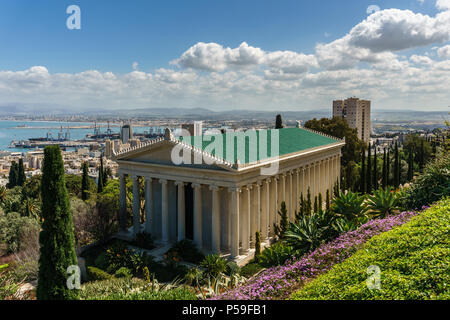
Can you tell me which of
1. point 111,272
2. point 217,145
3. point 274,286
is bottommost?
point 111,272

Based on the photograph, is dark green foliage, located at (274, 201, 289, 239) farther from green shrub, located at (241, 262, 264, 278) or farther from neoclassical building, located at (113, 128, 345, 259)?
green shrub, located at (241, 262, 264, 278)

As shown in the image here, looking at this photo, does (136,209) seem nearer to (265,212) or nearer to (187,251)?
(187,251)

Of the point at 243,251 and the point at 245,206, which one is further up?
the point at 245,206

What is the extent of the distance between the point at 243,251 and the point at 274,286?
44.1 feet

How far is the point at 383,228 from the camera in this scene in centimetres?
1686

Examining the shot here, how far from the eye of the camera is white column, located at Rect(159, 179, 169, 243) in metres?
28.9

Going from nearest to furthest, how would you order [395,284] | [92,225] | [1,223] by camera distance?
1. [395,284]
2. [92,225]
3. [1,223]

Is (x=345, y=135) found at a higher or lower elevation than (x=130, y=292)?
higher

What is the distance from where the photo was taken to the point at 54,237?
17.4 m

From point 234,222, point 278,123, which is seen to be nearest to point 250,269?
point 234,222

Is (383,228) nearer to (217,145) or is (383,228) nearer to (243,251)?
(243,251)

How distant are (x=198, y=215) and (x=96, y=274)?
28.7ft

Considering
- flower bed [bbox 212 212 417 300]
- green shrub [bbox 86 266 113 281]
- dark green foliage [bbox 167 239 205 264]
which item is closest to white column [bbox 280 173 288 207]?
dark green foliage [bbox 167 239 205 264]
